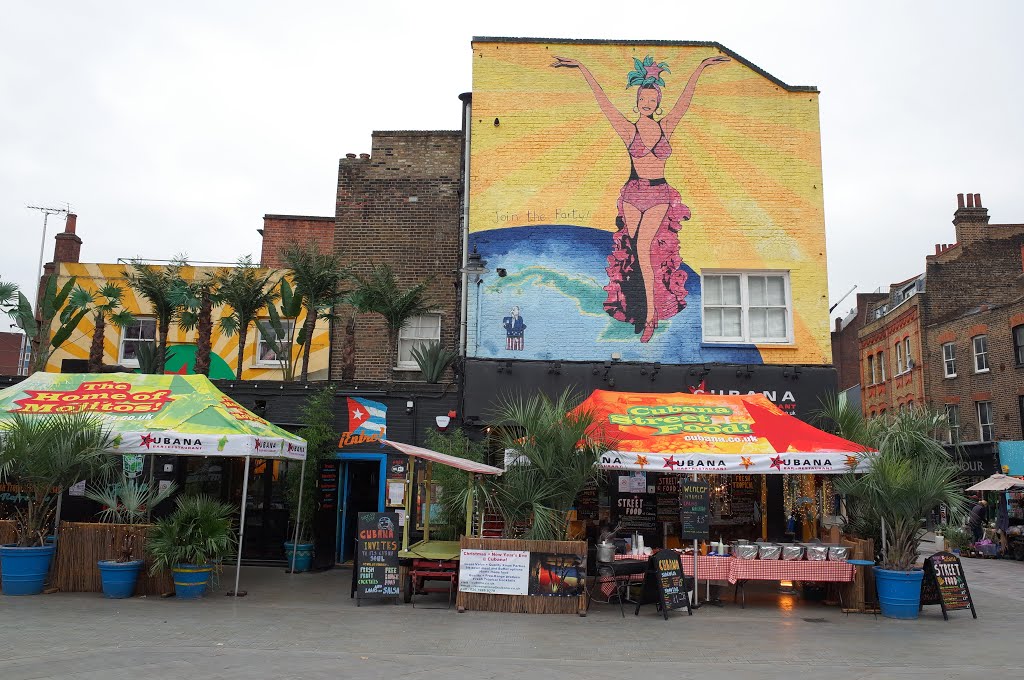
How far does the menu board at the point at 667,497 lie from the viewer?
15.6 metres

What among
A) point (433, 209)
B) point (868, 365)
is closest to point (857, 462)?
point (433, 209)

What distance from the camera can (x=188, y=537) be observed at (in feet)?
37.7

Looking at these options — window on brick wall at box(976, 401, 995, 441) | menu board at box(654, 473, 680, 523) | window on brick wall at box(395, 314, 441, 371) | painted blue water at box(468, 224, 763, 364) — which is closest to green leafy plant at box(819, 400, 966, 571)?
menu board at box(654, 473, 680, 523)

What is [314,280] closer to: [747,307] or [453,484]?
[453,484]

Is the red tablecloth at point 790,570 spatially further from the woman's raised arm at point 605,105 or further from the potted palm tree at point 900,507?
the woman's raised arm at point 605,105

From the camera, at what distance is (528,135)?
17156mm

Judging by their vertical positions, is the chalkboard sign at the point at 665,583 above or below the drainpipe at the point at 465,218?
below

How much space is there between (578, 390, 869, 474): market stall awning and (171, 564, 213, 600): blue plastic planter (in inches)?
245

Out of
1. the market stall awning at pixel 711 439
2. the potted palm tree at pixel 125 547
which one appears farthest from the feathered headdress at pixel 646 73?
the potted palm tree at pixel 125 547

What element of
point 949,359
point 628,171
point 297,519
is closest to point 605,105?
point 628,171

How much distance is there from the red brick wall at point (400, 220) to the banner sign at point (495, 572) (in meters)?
8.57

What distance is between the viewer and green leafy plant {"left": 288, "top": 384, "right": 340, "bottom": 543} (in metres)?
15.1

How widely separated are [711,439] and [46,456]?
32.3ft

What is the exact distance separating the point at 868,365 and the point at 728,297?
27175 mm
